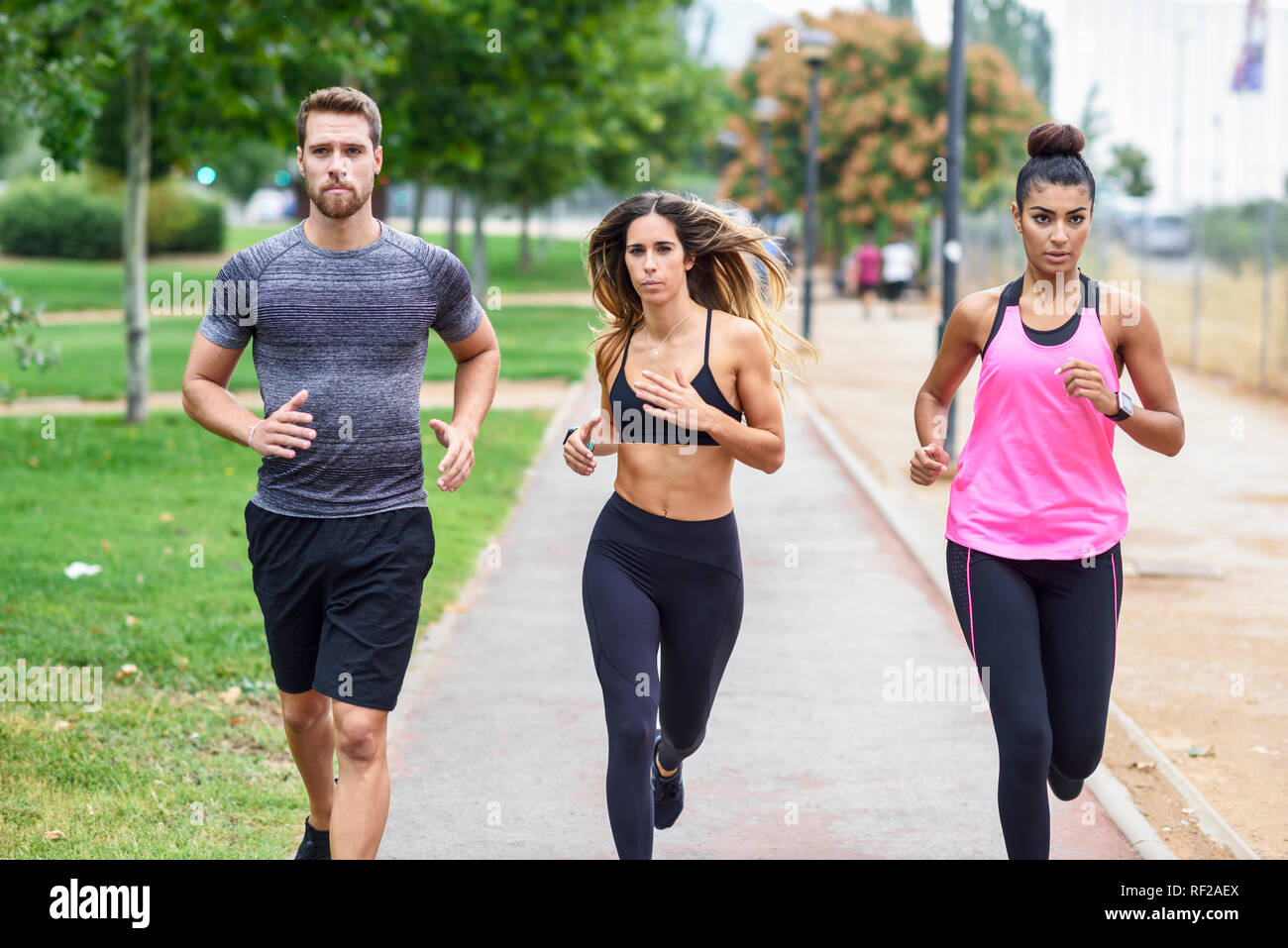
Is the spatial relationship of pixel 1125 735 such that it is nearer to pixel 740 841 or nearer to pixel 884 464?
pixel 740 841

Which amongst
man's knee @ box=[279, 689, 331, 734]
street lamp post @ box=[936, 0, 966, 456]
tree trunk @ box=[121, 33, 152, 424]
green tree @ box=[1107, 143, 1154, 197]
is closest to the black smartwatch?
man's knee @ box=[279, 689, 331, 734]

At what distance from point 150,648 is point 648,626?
3.56 metres

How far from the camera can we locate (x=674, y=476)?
4.39 meters

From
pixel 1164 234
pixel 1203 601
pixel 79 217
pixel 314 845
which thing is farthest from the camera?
pixel 79 217

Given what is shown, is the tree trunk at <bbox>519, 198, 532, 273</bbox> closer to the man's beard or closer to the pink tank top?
the man's beard

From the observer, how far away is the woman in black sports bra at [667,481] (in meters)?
4.21

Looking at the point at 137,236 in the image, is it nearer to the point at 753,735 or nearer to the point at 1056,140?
the point at 753,735

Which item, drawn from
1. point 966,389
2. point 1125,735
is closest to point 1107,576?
point 1125,735

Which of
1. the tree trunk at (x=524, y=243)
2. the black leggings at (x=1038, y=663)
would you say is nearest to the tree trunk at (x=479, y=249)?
the tree trunk at (x=524, y=243)

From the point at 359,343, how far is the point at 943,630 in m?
4.75

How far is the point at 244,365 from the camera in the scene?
73.8 feet

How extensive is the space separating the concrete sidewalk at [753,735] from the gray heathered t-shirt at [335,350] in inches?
54.0

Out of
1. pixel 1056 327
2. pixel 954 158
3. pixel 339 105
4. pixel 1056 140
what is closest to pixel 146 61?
pixel 954 158

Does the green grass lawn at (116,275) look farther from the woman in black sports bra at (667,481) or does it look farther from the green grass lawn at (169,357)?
the woman in black sports bra at (667,481)
